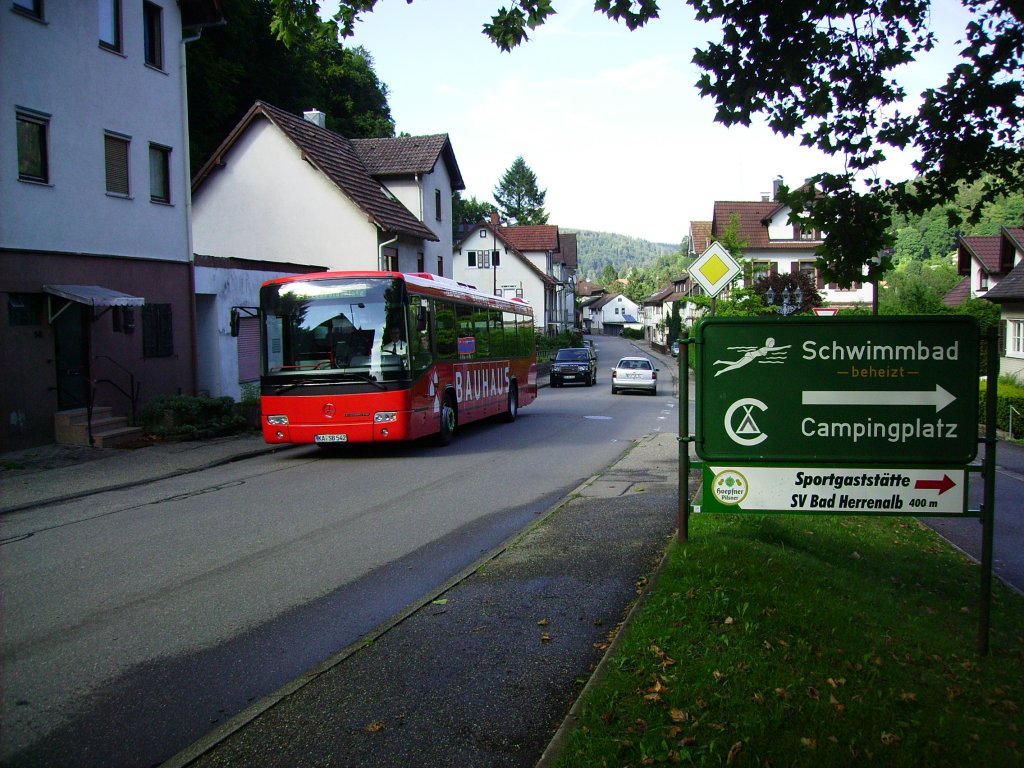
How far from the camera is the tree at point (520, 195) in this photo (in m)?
128

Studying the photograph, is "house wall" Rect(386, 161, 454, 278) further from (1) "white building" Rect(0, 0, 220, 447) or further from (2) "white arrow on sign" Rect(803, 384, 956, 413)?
(2) "white arrow on sign" Rect(803, 384, 956, 413)

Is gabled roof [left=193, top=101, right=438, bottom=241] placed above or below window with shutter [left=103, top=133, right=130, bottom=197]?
above

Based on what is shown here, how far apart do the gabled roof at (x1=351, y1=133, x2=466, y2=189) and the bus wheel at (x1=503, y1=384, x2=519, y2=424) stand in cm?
1763

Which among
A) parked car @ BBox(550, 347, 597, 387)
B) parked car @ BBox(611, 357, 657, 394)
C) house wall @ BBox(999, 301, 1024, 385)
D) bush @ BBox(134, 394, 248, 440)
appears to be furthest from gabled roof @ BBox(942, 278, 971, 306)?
bush @ BBox(134, 394, 248, 440)

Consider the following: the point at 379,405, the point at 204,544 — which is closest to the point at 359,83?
the point at 379,405

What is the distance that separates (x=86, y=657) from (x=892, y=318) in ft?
17.7

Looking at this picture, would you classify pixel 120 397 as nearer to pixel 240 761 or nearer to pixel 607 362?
pixel 240 761

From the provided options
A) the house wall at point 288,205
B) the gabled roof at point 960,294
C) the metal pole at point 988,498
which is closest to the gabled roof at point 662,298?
the gabled roof at point 960,294

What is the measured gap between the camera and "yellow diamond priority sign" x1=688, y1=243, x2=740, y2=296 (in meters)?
11.9

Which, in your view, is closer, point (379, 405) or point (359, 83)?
point (379, 405)

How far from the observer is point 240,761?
3.99 m

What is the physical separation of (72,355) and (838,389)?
52.7 feet

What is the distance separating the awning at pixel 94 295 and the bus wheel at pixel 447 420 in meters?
6.39

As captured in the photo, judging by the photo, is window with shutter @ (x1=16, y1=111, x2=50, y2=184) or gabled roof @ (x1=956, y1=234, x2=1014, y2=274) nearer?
window with shutter @ (x1=16, y1=111, x2=50, y2=184)
